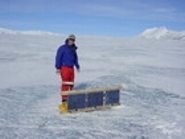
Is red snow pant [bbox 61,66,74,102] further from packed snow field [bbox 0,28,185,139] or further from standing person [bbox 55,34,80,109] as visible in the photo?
packed snow field [bbox 0,28,185,139]

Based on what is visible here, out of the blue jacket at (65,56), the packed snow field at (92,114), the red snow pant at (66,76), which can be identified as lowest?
the packed snow field at (92,114)

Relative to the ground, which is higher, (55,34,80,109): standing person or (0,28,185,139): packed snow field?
(55,34,80,109): standing person

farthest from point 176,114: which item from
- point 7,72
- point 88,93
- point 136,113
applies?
point 7,72

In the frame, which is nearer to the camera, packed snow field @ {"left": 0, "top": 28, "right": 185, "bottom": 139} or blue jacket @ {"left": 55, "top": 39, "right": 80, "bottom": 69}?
packed snow field @ {"left": 0, "top": 28, "right": 185, "bottom": 139}

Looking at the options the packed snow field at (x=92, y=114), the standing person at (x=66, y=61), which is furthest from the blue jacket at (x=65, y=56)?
the packed snow field at (x=92, y=114)

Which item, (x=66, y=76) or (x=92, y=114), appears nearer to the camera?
(x=92, y=114)

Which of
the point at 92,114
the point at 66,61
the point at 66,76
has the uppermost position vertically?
the point at 66,61

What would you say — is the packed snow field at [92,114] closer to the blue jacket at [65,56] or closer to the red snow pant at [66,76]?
the red snow pant at [66,76]

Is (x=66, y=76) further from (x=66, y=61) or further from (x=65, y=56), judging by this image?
(x=65, y=56)

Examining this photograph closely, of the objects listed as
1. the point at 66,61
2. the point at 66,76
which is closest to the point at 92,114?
the point at 66,76

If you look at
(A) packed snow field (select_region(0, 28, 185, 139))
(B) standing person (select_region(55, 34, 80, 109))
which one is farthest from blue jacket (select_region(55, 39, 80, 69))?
(A) packed snow field (select_region(0, 28, 185, 139))

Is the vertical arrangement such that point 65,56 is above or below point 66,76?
above

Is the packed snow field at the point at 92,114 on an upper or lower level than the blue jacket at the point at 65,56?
lower

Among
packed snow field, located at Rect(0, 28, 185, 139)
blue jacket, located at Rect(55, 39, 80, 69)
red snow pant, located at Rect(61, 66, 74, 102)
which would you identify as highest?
blue jacket, located at Rect(55, 39, 80, 69)
